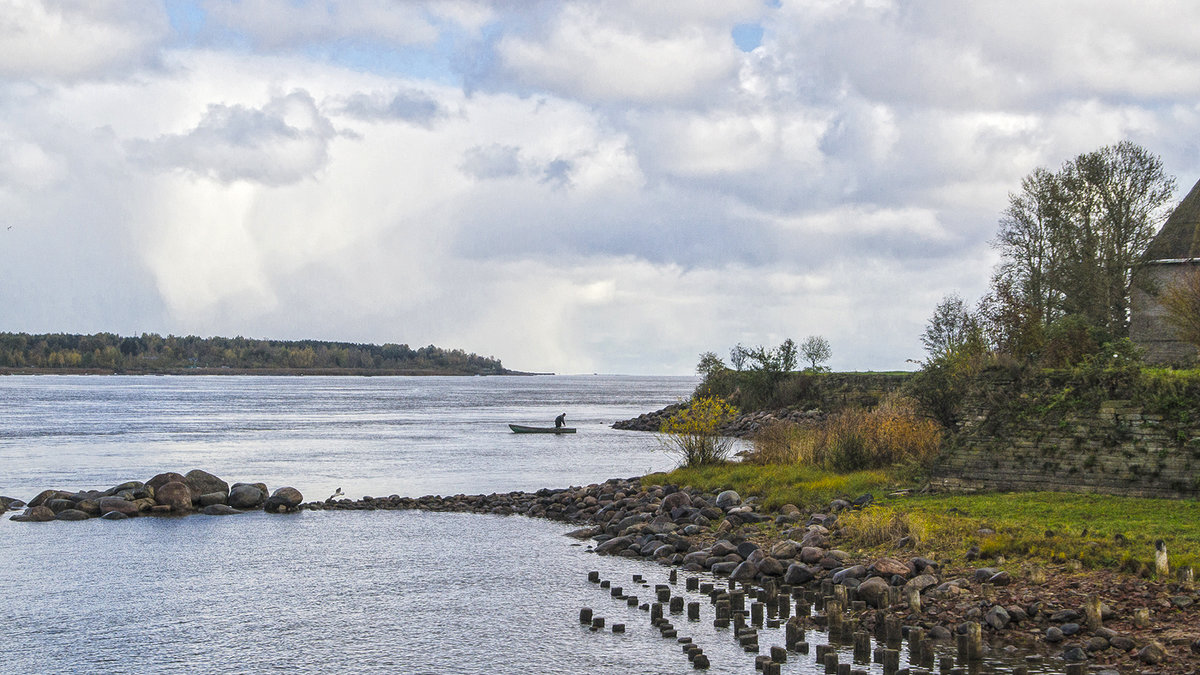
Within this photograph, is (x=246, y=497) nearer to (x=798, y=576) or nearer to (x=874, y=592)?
(x=798, y=576)

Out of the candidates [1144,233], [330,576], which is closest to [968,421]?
[330,576]

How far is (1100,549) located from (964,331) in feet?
87.6

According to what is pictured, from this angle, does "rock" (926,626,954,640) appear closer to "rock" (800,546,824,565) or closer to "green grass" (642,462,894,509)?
"rock" (800,546,824,565)

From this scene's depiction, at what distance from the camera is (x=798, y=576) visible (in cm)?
1730

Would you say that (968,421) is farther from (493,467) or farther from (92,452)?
(92,452)

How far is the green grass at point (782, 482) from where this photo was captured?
23797 millimetres

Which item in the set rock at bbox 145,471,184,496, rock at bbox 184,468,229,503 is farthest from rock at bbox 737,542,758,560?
rock at bbox 145,471,184,496

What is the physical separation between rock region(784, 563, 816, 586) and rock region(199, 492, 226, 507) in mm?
20118

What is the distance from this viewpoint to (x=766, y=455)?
1192 inches

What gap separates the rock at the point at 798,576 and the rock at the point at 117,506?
20.6 metres

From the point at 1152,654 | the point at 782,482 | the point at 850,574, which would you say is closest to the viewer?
the point at 1152,654

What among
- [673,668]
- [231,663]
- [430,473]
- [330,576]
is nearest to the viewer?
[673,668]

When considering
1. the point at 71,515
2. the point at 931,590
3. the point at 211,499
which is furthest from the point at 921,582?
the point at 71,515

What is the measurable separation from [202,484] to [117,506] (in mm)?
2668
